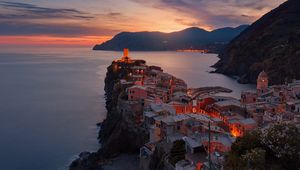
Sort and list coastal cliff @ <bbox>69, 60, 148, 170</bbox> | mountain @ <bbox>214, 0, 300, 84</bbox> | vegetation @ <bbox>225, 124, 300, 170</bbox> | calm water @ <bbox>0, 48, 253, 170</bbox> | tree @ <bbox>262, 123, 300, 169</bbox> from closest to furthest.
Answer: vegetation @ <bbox>225, 124, 300, 170</bbox>
tree @ <bbox>262, 123, 300, 169</bbox>
coastal cliff @ <bbox>69, 60, 148, 170</bbox>
calm water @ <bbox>0, 48, 253, 170</bbox>
mountain @ <bbox>214, 0, 300, 84</bbox>

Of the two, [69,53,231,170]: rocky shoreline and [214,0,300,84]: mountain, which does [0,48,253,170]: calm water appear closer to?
[69,53,231,170]: rocky shoreline

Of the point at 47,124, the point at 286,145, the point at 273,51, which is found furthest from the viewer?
the point at 273,51

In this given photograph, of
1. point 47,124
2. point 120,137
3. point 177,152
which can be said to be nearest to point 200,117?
point 177,152

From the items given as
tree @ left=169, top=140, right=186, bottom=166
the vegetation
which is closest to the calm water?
tree @ left=169, top=140, right=186, bottom=166

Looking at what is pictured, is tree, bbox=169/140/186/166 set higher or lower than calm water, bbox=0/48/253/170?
higher

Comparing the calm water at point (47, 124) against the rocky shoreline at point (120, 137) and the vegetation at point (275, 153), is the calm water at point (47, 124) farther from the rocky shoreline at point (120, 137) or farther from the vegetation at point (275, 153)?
the vegetation at point (275, 153)

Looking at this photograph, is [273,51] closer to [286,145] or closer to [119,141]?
[119,141]

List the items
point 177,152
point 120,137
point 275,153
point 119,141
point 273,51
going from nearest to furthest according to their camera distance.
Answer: point 275,153, point 177,152, point 119,141, point 120,137, point 273,51
